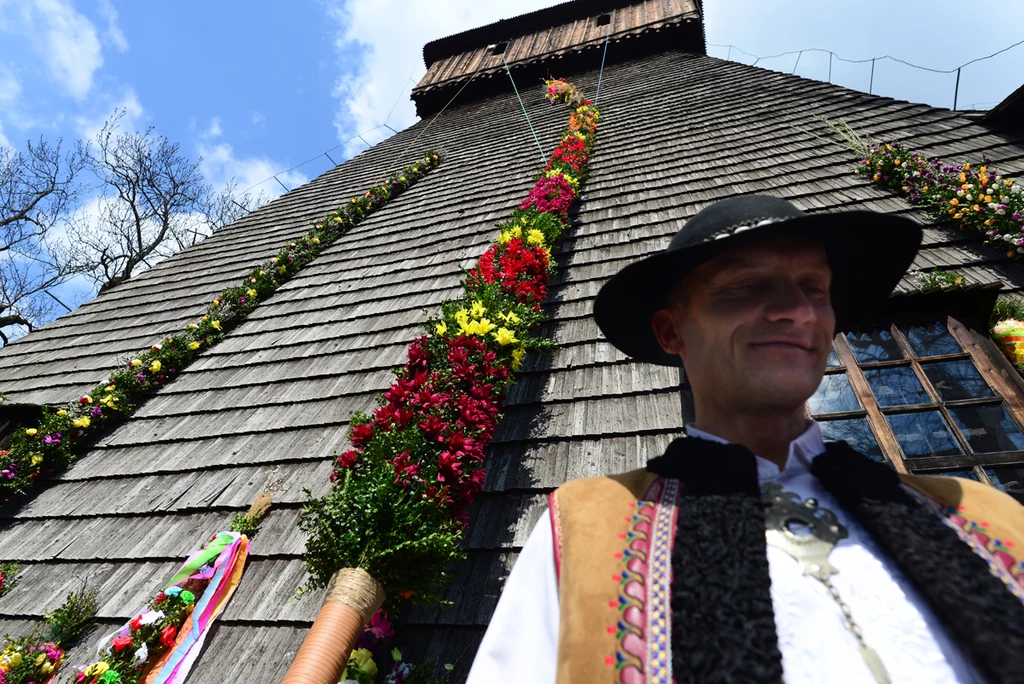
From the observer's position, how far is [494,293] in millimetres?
3393

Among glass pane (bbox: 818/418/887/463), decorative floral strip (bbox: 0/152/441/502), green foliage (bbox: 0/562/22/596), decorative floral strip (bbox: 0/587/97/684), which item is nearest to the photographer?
decorative floral strip (bbox: 0/587/97/684)

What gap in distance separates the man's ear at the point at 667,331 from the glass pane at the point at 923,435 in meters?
1.76

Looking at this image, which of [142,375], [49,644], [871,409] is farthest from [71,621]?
[871,409]

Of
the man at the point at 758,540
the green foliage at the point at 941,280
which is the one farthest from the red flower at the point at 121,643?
the green foliage at the point at 941,280

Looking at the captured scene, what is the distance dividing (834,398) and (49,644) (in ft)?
14.9

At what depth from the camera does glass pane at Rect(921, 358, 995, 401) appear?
8.02 ft

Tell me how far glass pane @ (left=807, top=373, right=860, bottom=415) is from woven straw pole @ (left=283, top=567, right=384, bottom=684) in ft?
8.23

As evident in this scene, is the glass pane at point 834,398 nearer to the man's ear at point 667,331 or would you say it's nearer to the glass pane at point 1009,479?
the glass pane at point 1009,479

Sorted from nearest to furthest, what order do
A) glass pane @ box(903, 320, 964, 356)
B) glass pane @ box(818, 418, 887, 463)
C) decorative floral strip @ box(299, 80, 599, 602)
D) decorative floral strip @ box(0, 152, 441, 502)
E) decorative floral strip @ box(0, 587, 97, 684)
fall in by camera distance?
decorative floral strip @ box(299, 80, 599, 602), decorative floral strip @ box(0, 587, 97, 684), glass pane @ box(818, 418, 887, 463), glass pane @ box(903, 320, 964, 356), decorative floral strip @ box(0, 152, 441, 502)

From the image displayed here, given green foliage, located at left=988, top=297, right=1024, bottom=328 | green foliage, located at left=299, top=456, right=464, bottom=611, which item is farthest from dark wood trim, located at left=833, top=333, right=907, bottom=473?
green foliage, located at left=299, top=456, right=464, bottom=611

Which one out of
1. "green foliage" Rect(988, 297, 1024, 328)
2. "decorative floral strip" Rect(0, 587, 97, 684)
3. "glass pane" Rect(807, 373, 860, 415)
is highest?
"green foliage" Rect(988, 297, 1024, 328)

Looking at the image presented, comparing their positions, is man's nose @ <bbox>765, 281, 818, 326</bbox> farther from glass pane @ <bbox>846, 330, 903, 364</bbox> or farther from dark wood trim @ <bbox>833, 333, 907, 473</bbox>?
Answer: glass pane @ <bbox>846, 330, 903, 364</bbox>

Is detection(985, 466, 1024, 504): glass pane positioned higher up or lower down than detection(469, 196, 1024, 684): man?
higher up

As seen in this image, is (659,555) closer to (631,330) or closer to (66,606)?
(631,330)
